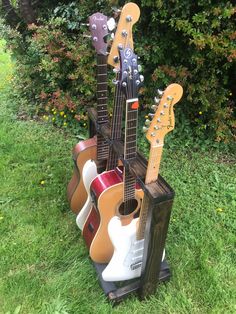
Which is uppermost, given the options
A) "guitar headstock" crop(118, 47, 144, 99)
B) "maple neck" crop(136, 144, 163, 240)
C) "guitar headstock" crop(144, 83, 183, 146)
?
"guitar headstock" crop(118, 47, 144, 99)

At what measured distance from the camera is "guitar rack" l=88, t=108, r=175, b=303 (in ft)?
5.52

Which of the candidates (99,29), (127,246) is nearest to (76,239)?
(127,246)

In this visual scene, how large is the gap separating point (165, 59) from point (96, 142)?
1573 millimetres

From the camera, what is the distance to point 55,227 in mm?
2547

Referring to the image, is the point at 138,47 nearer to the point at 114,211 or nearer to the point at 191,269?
the point at 114,211

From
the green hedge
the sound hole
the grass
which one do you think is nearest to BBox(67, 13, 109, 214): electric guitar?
the grass

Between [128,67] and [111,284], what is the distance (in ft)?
4.33

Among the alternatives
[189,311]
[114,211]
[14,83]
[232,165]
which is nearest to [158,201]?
[114,211]

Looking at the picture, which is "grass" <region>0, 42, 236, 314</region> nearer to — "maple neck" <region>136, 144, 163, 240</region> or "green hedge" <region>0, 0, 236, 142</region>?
"green hedge" <region>0, 0, 236, 142</region>

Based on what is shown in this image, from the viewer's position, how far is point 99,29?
6.14 ft

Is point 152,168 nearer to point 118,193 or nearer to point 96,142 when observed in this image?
point 118,193

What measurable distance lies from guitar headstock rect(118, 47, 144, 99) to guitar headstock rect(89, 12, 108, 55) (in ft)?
1.29

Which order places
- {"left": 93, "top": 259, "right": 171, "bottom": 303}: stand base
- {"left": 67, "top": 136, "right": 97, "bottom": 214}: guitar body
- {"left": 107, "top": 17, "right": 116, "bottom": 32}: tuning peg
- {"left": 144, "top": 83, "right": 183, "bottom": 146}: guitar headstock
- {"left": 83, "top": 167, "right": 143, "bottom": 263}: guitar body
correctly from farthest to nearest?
{"left": 67, "top": 136, "right": 97, "bottom": 214}: guitar body
{"left": 93, "top": 259, "right": 171, "bottom": 303}: stand base
{"left": 83, "top": 167, "right": 143, "bottom": 263}: guitar body
{"left": 107, "top": 17, "right": 116, "bottom": 32}: tuning peg
{"left": 144, "top": 83, "right": 183, "bottom": 146}: guitar headstock

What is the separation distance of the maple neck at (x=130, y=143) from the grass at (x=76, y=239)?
0.64 metres
